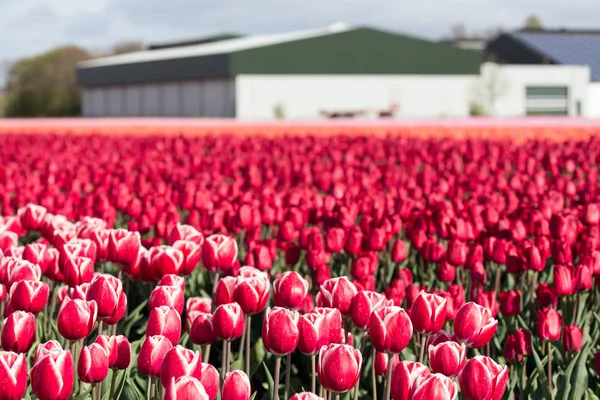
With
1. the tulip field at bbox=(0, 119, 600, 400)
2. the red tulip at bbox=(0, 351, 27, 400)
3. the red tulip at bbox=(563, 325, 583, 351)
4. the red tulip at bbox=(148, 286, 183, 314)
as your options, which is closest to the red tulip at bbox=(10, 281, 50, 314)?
the tulip field at bbox=(0, 119, 600, 400)

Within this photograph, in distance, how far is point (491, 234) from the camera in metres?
6.32

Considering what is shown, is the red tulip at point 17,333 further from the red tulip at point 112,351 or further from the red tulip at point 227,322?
the red tulip at point 227,322

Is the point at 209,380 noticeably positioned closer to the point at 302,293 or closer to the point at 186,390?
the point at 186,390

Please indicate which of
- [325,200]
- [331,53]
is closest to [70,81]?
[331,53]

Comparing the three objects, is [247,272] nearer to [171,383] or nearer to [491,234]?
[171,383]

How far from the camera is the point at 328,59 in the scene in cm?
6000

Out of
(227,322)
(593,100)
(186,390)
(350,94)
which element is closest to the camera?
(186,390)

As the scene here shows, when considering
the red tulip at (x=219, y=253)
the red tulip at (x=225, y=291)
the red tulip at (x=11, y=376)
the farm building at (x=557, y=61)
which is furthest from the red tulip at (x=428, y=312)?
the farm building at (x=557, y=61)

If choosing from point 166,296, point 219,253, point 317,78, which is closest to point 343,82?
point 317,78

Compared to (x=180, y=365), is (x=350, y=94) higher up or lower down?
higher up

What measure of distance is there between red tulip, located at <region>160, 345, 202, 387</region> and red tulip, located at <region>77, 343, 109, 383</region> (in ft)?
1.39

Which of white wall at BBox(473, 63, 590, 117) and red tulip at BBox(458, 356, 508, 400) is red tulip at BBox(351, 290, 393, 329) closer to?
red tulip at BBox(458, 356, 508, 400)

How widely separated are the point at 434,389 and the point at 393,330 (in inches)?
25.5

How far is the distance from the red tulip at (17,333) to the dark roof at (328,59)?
5370cm
